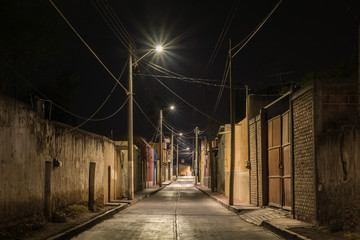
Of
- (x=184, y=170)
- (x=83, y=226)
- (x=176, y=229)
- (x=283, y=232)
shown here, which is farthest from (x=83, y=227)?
(x=184, y=170)

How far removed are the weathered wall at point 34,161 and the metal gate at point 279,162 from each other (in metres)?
7.40

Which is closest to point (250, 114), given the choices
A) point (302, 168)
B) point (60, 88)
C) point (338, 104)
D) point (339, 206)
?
point (302, 168)

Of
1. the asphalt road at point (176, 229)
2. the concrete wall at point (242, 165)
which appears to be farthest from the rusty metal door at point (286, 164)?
A: the concrete wall at point (242, 165)

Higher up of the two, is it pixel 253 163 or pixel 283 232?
pixel 253 163

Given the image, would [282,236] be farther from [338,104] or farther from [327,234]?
[338,104]

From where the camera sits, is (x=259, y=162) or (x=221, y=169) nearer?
(x=259, y=162)

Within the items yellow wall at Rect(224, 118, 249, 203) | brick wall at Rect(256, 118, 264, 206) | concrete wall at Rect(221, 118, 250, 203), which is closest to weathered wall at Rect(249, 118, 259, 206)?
brick wall at Rect(256, 118, 264, 206)

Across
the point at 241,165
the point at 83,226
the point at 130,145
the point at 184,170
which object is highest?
the point at 130,145

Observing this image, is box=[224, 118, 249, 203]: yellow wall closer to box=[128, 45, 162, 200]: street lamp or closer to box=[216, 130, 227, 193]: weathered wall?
box=[128, 45, 162, 200]: street lamp

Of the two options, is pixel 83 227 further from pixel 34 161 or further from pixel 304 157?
pixel 304 157

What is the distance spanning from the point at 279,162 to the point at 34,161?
29.7 feet

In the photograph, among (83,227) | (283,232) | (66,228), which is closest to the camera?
(283,232)

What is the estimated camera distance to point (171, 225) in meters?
13.1

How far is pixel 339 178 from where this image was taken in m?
10.3
